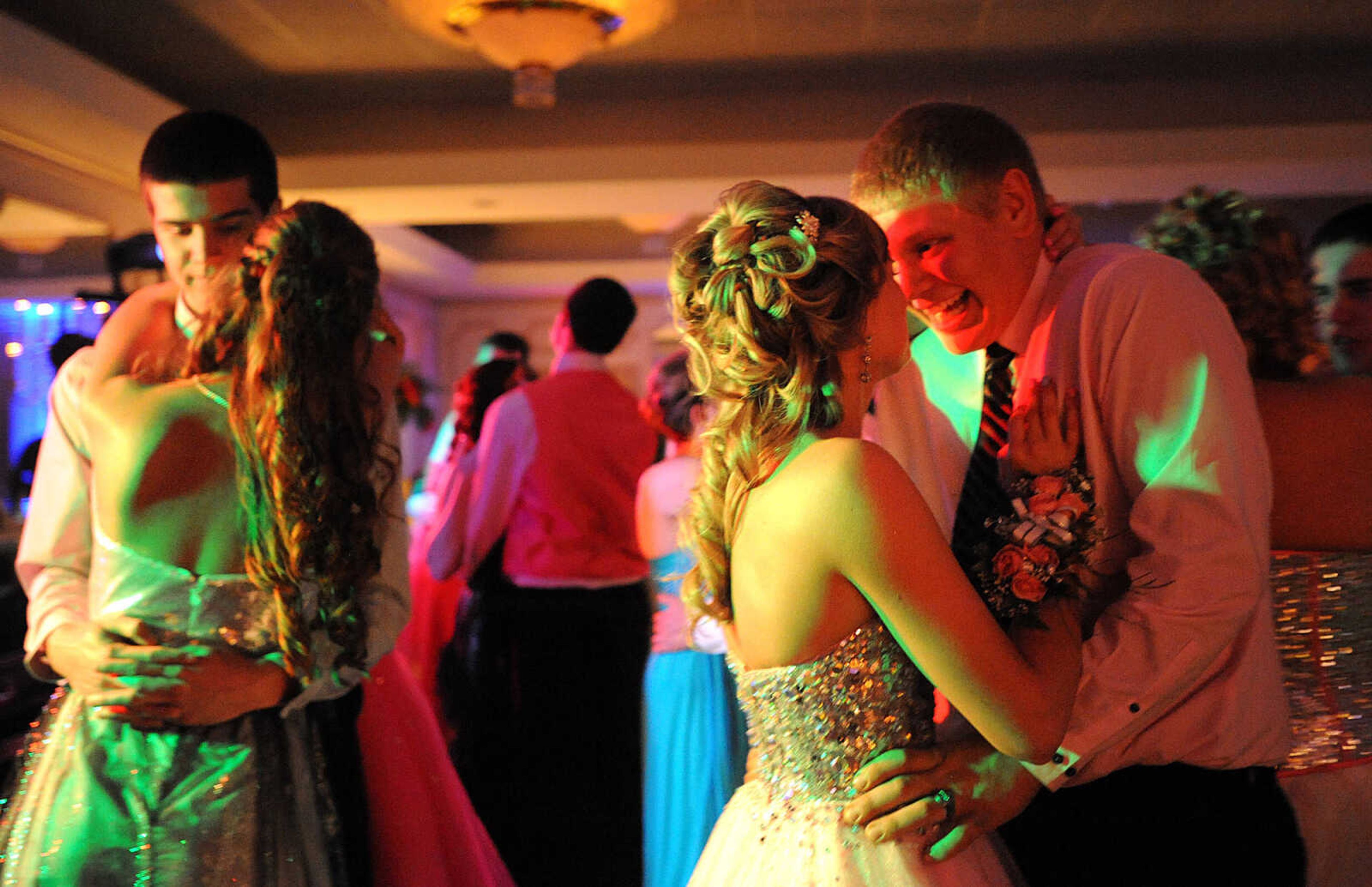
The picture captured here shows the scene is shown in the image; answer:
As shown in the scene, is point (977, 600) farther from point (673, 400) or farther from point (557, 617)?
point (557, 617)

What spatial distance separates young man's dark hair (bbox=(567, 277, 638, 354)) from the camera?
3.77m

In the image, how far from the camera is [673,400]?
3570 mm

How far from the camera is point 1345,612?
1.87 m

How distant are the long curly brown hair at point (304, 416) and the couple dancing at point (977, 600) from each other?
1.84ft

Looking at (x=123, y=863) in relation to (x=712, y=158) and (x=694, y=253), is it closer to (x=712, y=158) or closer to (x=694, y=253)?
(x=694, y=253)

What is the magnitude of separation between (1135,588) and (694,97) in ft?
16.6

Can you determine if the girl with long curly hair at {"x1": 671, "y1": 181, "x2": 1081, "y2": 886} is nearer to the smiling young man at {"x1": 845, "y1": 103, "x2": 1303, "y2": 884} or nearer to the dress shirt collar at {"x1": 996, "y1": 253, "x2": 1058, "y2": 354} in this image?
the smiling young man at {"x1": 845, "y1": 103, "x2": 1303, "y2": 884}

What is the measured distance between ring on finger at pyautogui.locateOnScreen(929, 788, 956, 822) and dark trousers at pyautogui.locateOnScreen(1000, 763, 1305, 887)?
0.19m

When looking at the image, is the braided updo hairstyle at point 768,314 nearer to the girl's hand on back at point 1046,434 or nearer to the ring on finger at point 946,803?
the girl's hand on back at point 1046,434

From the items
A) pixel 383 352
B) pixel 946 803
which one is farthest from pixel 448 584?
pixel 946 803

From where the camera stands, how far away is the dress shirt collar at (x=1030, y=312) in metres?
1.60

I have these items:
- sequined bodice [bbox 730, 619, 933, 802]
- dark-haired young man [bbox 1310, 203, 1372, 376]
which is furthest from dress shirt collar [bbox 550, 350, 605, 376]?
sequined bodice [bbox 730, 619, 933, 802]

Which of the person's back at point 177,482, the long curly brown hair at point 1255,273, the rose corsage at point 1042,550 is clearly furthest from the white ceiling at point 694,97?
the rose corsage at point 1042,550

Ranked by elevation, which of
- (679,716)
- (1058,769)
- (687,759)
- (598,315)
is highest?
(598,315)
